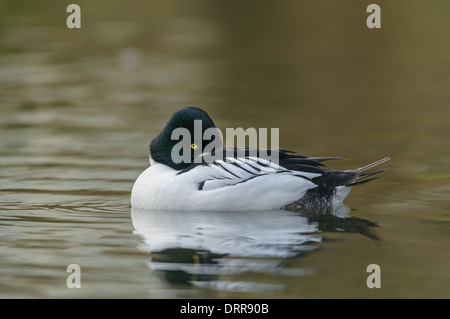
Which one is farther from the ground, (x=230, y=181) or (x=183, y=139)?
(x=183, y=139)

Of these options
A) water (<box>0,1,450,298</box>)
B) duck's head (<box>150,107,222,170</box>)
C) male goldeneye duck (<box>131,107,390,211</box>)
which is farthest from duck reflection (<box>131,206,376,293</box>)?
duck's head (<box>150,107,222,170</box>)

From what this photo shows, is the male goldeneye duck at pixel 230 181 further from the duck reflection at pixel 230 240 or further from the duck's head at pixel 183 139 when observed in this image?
the duck reflection at pixel 230 240

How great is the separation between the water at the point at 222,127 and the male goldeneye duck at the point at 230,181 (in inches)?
7.7

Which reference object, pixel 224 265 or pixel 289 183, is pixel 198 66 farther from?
pixel 224 265

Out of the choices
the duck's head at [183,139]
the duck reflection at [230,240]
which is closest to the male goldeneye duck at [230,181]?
the duck's head at [183,139]

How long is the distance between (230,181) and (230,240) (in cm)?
134

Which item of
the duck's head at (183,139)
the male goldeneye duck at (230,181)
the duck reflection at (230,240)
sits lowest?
the duck reflection at (230,240)

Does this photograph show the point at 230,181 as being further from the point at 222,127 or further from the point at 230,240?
the point at 222,127

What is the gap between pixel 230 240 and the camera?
332 inches

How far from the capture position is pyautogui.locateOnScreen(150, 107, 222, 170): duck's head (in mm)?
9781

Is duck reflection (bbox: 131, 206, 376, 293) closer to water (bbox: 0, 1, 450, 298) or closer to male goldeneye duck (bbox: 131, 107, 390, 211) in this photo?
water (bbox: 0, 1, 450, 298)

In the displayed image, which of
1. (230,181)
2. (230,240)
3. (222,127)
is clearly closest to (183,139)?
(230,181)

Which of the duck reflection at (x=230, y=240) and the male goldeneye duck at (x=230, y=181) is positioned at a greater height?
the male goldeneye duck at (x=230, y=181)

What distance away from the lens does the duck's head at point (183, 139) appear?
9.78 metres
